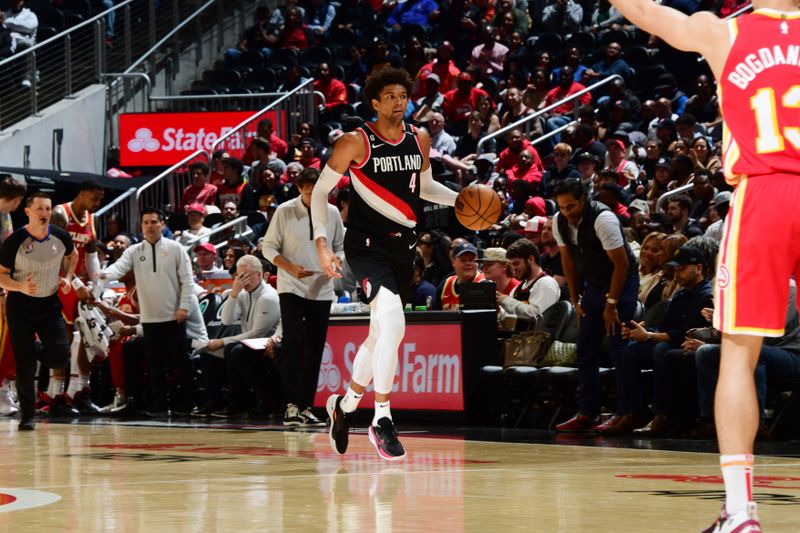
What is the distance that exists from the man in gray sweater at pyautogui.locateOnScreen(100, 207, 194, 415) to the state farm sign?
7.89 meters

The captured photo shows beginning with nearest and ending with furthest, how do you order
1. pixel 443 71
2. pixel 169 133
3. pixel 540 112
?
1. pixel 540 112
2. pixel 443 71
3. pixel 169 133

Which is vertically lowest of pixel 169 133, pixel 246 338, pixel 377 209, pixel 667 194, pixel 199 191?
pixel 246 338

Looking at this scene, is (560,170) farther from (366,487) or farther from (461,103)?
(366,487)

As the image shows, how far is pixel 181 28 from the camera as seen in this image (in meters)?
24.1

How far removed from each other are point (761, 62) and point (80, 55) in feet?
64.8

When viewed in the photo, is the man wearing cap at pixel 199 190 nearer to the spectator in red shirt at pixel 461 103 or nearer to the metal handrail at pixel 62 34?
the spectator in red shirt at pixel 461 103

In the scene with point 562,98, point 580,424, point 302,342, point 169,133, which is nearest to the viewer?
point 580,424

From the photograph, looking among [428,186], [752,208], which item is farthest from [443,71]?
[752,208]

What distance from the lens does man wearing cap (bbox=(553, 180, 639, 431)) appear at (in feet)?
30.9

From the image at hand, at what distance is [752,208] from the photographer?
4.07 m

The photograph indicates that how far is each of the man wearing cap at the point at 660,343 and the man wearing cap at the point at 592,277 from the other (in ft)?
0.49

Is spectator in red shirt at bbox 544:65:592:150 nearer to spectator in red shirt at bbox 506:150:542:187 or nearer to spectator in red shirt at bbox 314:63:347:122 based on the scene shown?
spectator in red shirt at bbox 506:150:542:187

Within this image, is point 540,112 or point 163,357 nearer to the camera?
point 163,357

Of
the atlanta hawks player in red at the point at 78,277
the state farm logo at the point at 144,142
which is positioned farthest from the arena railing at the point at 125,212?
the atlanta hawks player in red at the point at 78,277
